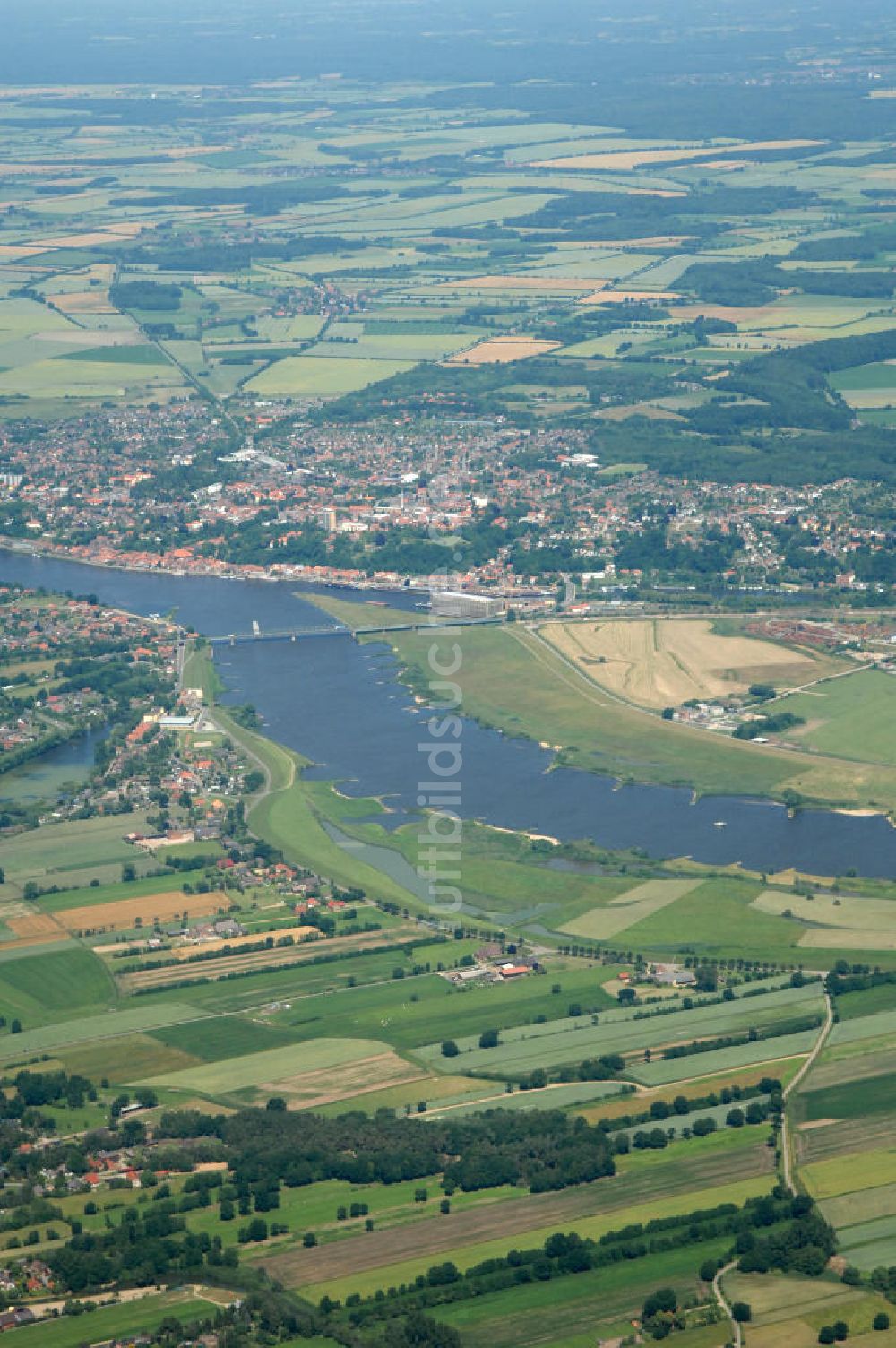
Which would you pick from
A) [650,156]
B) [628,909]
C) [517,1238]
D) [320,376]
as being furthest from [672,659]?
[650,156]

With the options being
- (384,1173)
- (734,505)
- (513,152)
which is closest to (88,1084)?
→ (384,1173)

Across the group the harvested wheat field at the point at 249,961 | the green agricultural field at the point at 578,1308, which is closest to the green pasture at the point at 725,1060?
the green agricultural field at the point at 578,1308

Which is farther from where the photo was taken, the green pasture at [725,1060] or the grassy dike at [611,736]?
the grassy dike at [611,736]

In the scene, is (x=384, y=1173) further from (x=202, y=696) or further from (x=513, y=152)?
(x=513, y=152)

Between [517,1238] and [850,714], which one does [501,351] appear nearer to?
[850,714]

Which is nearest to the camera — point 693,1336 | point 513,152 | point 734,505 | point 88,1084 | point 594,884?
point 693,1336

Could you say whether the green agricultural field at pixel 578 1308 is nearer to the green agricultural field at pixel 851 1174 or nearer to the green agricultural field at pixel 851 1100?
the green agricultural field at pixel 851 1174

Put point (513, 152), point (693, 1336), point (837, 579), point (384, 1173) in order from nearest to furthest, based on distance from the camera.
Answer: point (693, 1336)
point (384, 1173)
point (837, 579)
point (513, 152)
